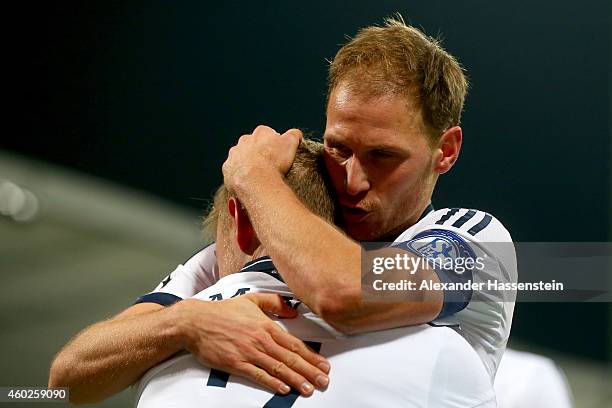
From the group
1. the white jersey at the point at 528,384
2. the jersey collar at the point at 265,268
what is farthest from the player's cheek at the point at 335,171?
the white jersey at the point at 528,384

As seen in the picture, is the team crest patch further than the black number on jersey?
Yes

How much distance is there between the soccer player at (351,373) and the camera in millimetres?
1153

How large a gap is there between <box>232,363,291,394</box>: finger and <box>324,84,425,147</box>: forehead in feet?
1.69

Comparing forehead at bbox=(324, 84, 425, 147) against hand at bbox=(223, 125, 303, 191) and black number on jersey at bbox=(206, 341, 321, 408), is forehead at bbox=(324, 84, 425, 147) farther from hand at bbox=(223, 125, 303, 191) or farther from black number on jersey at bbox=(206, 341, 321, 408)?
black number on jersey at bbox=(206, 341, 321, 408)

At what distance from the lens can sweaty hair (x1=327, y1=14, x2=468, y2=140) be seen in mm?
1622

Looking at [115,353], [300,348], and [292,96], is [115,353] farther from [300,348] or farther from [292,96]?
[292,96]

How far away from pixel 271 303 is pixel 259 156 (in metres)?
0.30

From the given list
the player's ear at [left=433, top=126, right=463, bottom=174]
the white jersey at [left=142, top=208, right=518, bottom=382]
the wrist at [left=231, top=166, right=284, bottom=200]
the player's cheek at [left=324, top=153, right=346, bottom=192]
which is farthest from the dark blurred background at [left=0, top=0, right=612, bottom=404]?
the wrist at [left=231, top=166, right=284, bottom=200]

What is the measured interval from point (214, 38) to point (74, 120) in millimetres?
594

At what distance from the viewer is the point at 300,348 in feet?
4.02

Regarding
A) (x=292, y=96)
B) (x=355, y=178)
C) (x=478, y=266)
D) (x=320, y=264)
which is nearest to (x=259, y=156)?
(x=355, y=178)

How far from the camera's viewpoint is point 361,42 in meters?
1.72

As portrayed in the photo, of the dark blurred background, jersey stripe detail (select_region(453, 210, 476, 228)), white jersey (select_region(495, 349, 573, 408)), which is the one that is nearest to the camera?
jersey stripe detail (select_region(453, 210, 476, 228))

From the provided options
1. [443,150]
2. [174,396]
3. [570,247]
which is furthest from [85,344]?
[570,247]
